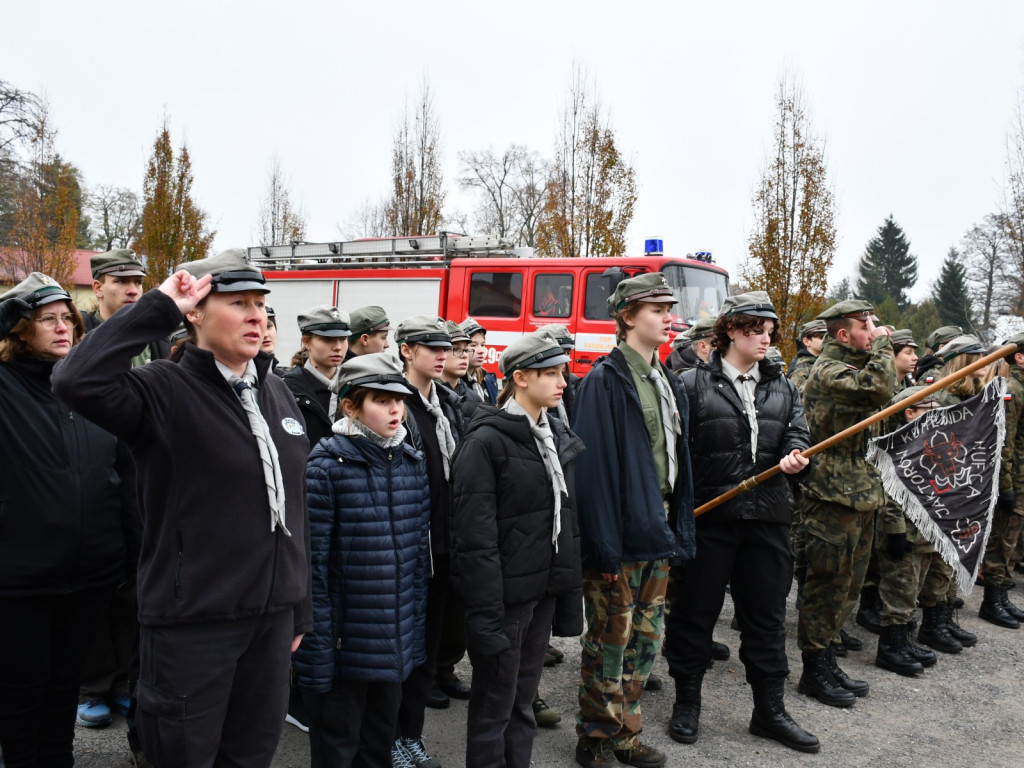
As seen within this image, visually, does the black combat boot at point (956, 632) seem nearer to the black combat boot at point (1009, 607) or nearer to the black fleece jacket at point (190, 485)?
the black combat boot at point (1009, 607)

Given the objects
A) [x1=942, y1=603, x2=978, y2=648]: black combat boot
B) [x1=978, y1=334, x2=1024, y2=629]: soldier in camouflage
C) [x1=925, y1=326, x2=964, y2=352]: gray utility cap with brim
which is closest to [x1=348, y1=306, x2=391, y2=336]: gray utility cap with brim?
[x1=942, y1=603, x2=978, y2=648]: black combat boot

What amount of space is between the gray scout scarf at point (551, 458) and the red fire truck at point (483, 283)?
7.50 meters

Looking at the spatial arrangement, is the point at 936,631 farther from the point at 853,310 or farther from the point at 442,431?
the point at 442,431

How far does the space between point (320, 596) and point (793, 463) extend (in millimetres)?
2547

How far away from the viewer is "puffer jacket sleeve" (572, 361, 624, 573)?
368 centimetres

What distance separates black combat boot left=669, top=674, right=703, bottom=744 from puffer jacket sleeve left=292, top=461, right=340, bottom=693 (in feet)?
7.02

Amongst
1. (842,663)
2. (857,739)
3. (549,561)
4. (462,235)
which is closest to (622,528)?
(549,561)

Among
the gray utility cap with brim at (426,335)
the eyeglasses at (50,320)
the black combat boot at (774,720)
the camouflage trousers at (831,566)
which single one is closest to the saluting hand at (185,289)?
the eyeglasses at (50,320)

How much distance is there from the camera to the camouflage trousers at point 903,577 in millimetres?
5336

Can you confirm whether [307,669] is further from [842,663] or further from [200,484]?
[842,663]

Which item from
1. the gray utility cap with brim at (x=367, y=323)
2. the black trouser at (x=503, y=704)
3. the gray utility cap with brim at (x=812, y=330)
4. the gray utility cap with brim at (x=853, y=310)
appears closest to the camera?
the black trouser at (x=503, y=704)

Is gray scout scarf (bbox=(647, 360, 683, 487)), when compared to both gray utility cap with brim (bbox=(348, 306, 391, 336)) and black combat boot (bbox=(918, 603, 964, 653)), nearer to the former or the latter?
gray utility cap with brim (bbox=(348, 306, 391, 336))

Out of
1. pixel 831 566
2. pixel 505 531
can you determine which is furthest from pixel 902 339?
pixel 505 531

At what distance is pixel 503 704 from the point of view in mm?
3262
